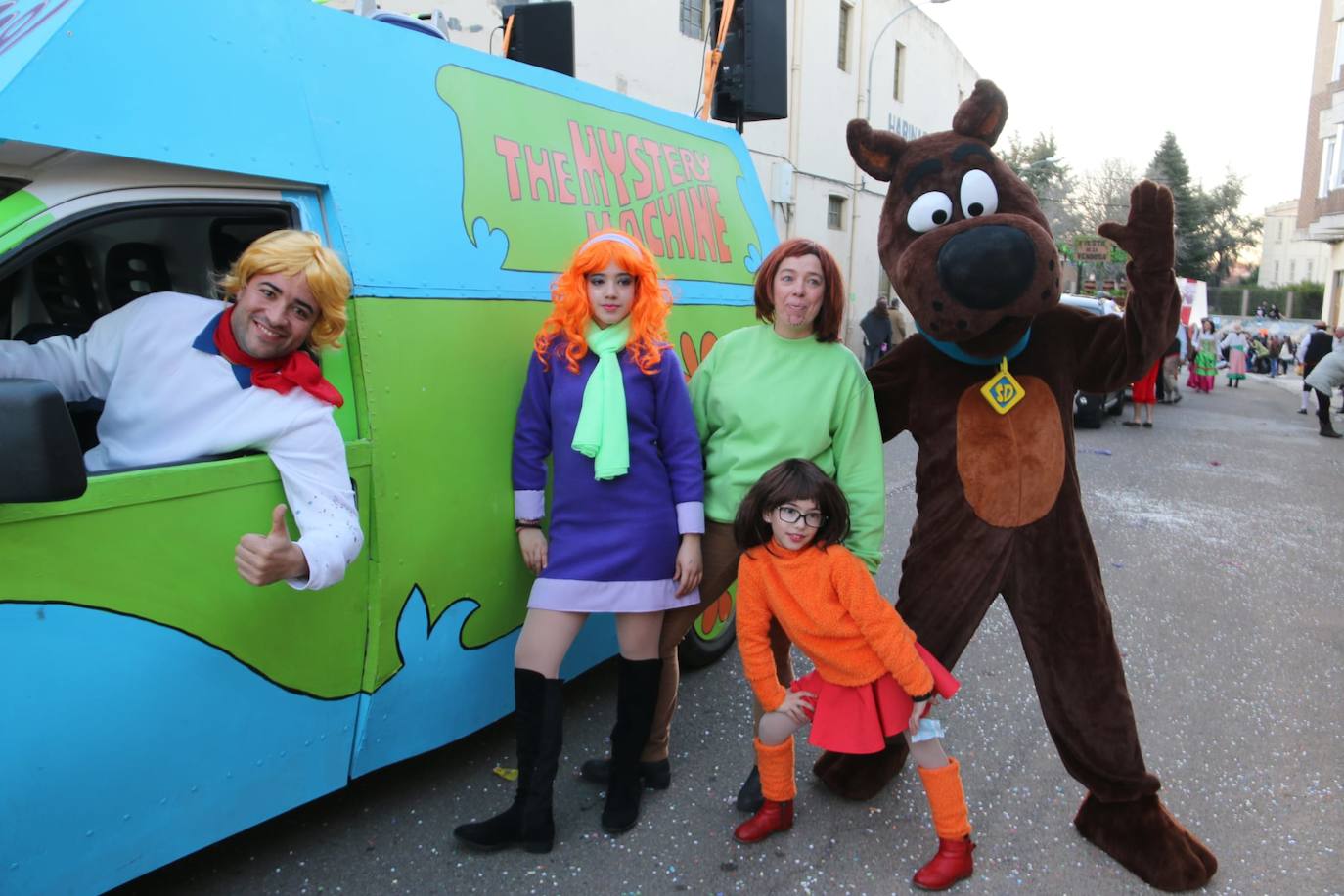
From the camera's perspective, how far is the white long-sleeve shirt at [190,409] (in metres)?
2.33

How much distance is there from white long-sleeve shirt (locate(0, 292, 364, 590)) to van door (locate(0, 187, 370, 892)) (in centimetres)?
8

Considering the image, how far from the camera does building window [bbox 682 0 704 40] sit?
16.0 meters

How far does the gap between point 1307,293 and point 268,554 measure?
51.8 m

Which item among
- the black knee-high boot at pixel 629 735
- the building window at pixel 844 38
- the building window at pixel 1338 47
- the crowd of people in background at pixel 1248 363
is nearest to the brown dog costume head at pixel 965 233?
the crowd of people in background at pixel 1248 363

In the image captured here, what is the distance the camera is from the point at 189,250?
318 cm

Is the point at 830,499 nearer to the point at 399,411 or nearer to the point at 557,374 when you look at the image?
the point at 557,374

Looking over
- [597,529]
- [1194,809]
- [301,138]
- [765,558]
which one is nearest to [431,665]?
[597,529]

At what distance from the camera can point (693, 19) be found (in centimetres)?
1620

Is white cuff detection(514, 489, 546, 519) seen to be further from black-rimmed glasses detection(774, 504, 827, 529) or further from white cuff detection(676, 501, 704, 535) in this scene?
black-rimmed glasses detection(774, 504, 827, 529)

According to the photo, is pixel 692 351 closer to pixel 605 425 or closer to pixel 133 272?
pixel 605 425

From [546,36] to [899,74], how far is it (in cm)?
2269

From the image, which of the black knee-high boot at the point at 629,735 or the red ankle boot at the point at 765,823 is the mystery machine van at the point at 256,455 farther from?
the red ankle boot at the point at 765,823

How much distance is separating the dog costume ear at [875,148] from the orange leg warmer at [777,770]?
5.82 ft

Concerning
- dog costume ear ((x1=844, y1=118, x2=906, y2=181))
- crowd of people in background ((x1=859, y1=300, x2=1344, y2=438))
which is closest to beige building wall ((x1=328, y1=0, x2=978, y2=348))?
crowd of people in background ((x1=859, y1=300, x2=1344, y2=438))
